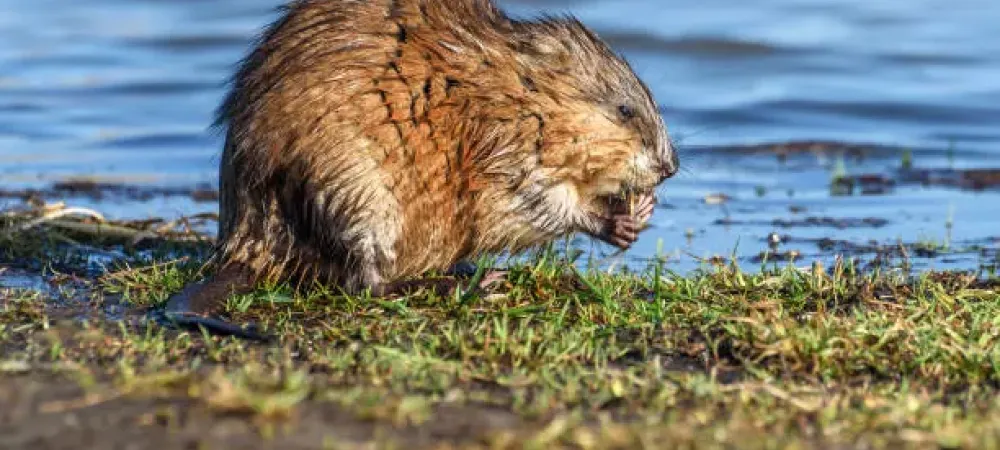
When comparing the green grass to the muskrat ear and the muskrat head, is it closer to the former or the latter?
the muskrat head

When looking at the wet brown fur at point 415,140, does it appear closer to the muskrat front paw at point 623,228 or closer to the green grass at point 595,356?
the muskrat front paw at point 623,228

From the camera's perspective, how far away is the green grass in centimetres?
335

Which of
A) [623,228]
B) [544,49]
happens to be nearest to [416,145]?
[544,49]

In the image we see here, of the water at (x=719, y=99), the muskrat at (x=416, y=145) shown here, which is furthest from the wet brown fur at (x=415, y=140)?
the water at (x=719, y=99)

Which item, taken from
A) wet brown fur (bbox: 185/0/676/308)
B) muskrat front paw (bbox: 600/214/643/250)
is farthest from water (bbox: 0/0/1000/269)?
wet brown fur (bbox: 185/0/676/308)

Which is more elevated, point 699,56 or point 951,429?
point 699,56

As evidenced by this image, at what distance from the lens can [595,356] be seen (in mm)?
4090

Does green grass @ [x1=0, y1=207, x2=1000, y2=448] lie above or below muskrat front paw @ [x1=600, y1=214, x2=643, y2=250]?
below

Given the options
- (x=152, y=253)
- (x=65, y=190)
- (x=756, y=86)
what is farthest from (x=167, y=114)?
(x=152, y=253)

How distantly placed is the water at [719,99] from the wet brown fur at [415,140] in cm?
109

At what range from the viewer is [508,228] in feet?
17.0

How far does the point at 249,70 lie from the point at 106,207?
3.03 m

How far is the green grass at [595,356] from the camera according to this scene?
11.0ft

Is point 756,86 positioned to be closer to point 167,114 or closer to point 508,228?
point 167,114
